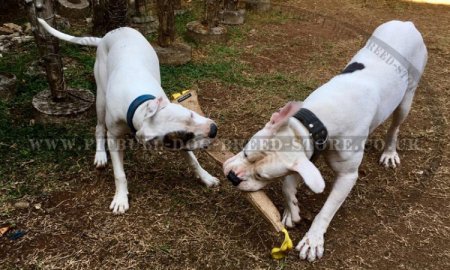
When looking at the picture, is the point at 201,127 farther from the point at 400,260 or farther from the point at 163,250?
the point at 400,260

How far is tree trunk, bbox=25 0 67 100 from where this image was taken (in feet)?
14.3

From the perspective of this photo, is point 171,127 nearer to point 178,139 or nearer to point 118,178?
point 178,139

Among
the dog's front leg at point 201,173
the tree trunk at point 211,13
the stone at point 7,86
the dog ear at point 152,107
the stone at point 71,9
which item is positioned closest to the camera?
the dog ear at point 152,107

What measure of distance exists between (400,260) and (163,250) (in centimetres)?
194

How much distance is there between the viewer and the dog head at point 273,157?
2.91m

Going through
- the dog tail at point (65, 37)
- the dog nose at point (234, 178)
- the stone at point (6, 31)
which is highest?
the dog tail at point (65, 37)

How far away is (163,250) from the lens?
3.42m

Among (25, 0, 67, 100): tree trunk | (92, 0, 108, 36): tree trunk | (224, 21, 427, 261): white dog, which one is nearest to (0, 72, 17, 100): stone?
(25, 0, 67, 100): tree trunk

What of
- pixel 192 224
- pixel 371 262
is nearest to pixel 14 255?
pixel 192 224

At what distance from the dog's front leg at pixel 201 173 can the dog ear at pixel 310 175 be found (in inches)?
54.8

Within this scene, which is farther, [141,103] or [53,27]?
[53,27]

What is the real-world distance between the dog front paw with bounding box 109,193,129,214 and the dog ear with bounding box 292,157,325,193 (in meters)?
1.68

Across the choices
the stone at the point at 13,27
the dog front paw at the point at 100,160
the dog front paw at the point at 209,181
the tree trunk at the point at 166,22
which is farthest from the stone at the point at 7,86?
the dog front paw at the point at 209,181

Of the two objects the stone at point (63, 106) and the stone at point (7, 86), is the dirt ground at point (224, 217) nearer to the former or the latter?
the stone at point (63, 106)
